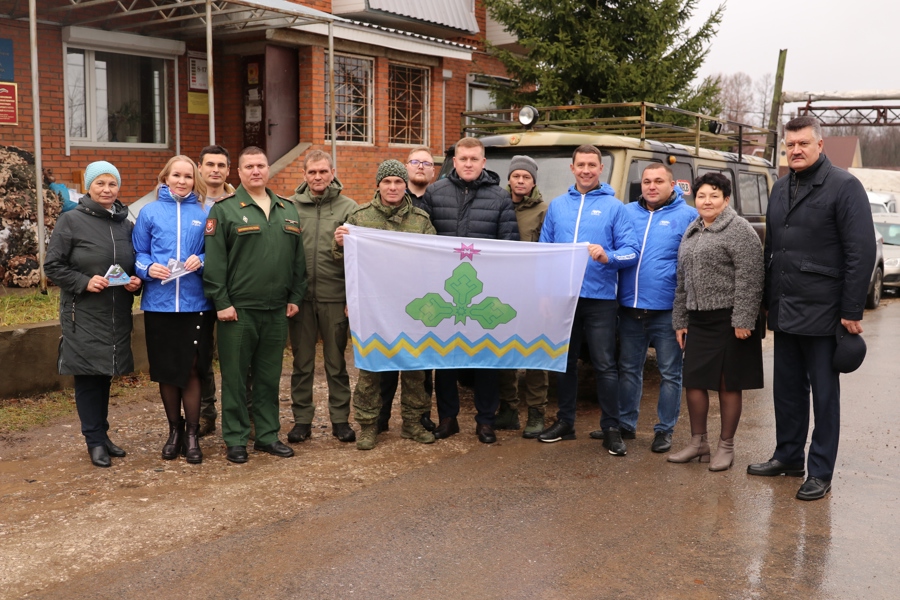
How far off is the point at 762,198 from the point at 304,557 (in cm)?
749

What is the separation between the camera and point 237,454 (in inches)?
229

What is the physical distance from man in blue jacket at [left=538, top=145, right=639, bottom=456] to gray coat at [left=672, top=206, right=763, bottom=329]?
0.47 meters

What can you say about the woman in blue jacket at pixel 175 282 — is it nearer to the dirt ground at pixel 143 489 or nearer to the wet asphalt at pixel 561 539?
the dirt ground at pixel 143 489

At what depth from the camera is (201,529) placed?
4.61 meters

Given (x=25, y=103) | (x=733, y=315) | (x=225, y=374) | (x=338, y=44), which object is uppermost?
(x=338, y=44)

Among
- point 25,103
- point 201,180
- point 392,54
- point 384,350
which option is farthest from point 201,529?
point 392,54

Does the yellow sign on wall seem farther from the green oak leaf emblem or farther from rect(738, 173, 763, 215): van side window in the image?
the green oak leaf emblem

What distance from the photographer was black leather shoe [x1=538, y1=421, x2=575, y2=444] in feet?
20.9

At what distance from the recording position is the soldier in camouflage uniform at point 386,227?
19.9 ft

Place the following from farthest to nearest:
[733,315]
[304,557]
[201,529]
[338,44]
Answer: [338,44] < [733,315] < [201,529] < [304,557]

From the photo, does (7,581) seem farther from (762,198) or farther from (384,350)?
(762,198)

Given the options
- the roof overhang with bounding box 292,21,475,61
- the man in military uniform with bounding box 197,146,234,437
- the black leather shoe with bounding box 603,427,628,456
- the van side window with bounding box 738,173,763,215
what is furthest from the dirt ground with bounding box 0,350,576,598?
the roof overhang with bounding box 292,21,475,61

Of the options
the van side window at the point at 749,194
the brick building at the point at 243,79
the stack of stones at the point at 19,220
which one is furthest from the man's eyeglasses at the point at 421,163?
the brick building at the point at 243,79

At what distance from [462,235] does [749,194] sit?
15.2 ft
